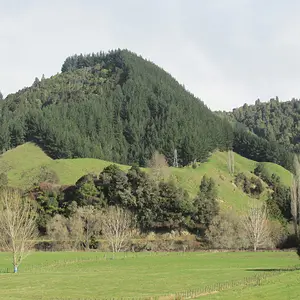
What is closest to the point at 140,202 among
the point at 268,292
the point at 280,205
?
the point at 280,205

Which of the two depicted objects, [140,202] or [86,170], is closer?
[140,202]

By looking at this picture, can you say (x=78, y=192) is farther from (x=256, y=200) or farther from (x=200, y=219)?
(x=256, y=200)

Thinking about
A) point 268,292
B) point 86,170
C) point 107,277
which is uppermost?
point 86,170

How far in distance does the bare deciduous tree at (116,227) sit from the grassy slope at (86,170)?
111 feet

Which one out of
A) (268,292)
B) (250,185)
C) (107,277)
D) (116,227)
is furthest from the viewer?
(250,185)

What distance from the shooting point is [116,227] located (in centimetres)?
9225

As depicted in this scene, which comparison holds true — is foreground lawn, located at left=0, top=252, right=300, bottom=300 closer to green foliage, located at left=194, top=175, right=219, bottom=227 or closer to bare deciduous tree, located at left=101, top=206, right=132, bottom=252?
bare deciduous tree, located at left=101, top=206, right=132, bottom=252

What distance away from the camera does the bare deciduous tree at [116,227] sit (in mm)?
86812

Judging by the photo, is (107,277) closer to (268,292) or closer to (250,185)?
(268,292)

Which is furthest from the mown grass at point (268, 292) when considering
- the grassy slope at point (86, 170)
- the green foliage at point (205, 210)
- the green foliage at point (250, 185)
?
the green foliage at point (250, 185)

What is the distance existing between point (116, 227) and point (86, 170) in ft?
190

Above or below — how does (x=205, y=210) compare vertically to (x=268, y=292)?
above

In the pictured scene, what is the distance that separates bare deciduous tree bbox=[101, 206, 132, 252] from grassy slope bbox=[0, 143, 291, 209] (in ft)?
111

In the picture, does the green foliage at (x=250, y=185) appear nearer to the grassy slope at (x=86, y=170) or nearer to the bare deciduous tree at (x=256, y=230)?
the grassy slope at (x=86, y=170)
